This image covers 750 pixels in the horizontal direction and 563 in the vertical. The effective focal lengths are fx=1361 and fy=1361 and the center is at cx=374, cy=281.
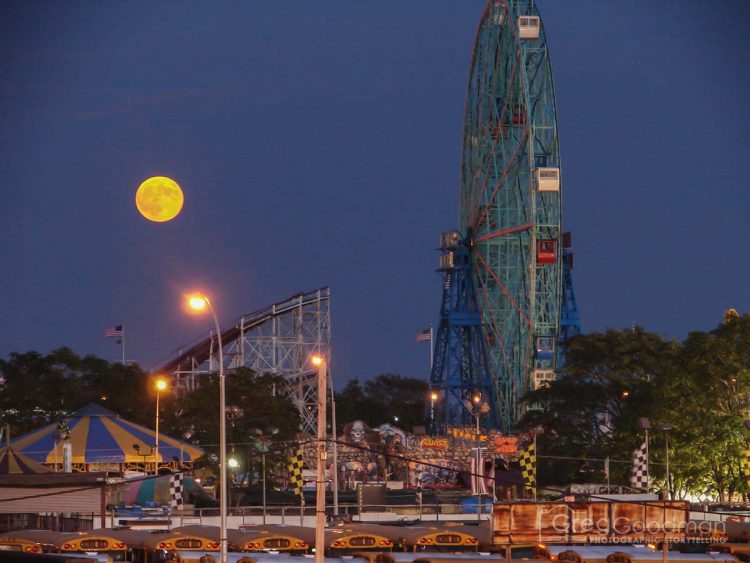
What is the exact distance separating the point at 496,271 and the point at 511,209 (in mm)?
5653

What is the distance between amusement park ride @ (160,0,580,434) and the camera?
90.6 m

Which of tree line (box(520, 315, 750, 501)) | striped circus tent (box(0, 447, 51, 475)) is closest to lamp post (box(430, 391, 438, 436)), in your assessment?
tree line (box(520, 315, 750, 501))

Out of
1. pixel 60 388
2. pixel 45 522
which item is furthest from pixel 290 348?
pixel 45 522

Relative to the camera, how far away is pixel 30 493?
126 feet

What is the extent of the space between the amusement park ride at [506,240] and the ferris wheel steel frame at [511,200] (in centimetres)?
7

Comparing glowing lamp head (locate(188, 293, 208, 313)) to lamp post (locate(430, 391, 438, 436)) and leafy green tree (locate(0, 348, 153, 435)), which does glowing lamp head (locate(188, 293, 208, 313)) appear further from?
lamp post (locate(430, 391, 438, 436))

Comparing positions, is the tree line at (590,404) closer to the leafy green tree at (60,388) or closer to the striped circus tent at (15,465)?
the leafy green tree at (60,388)

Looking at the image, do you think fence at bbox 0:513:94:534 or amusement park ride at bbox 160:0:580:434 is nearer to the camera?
fence at bbox 0:513:94:534

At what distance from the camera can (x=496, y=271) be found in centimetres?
10106

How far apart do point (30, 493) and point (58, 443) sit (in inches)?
705

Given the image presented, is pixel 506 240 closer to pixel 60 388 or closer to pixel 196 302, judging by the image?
pixel 60 388

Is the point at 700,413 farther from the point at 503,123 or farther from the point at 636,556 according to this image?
the point at 503,123

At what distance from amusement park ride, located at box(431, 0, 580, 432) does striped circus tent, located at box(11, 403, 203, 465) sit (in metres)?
35.1

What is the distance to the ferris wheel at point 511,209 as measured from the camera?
9075cm
